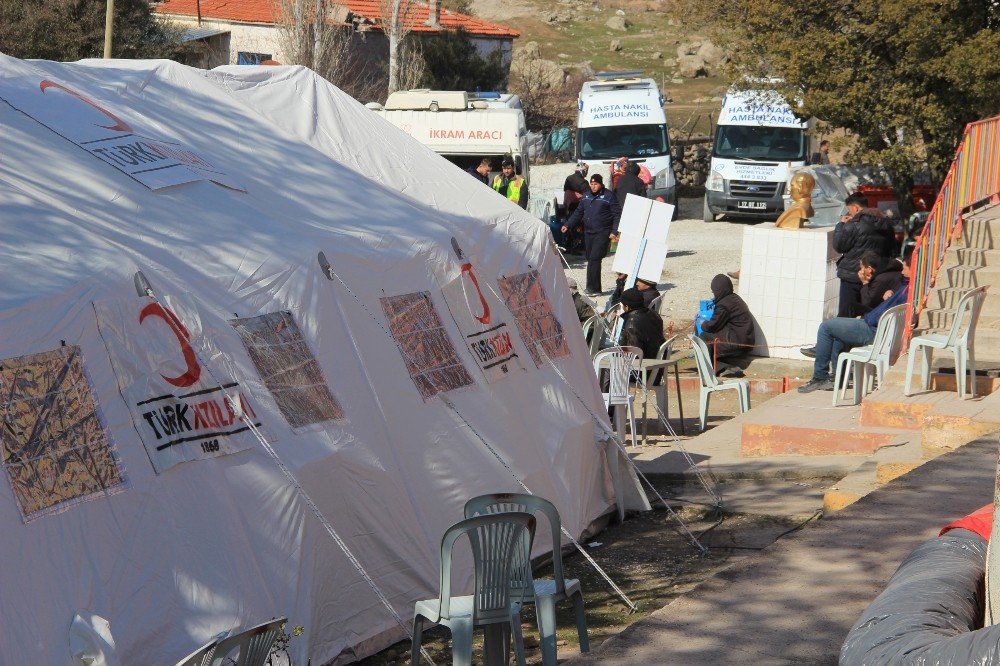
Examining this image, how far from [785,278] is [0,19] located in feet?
61.2

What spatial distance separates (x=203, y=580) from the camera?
5539 mm

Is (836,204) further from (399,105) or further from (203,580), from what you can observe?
(203,580)

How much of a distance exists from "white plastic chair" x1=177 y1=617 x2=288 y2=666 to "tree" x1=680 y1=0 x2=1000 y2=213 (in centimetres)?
1828

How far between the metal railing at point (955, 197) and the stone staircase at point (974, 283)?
0.31 ft

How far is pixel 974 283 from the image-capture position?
39.7 ft

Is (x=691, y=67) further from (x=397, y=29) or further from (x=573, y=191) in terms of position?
(x=573, y=191)

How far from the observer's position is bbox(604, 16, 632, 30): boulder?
5819cm

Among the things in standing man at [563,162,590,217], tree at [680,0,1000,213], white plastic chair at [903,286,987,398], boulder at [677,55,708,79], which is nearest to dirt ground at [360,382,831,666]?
white plastic chair at [903,286,987,398]

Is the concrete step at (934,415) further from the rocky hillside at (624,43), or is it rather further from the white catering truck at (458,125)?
the rocky hillside at (624,43)

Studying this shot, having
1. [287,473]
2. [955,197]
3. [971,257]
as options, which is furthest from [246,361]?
[955,197]

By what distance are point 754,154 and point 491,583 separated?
22.6 metres

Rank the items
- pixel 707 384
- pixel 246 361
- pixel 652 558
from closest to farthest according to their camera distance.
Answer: pixel 246 361, pixel 652 558, pixel 707 384

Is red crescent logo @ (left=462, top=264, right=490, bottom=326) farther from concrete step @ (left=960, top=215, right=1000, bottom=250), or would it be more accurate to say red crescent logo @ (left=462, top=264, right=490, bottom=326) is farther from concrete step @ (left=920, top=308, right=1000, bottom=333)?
concrete step @ (left=960, top=215, right=1000, bottom=250)

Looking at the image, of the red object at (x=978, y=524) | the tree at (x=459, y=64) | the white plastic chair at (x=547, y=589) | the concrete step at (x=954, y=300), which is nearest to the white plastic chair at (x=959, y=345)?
the concrete step at (x=954, y=300)
